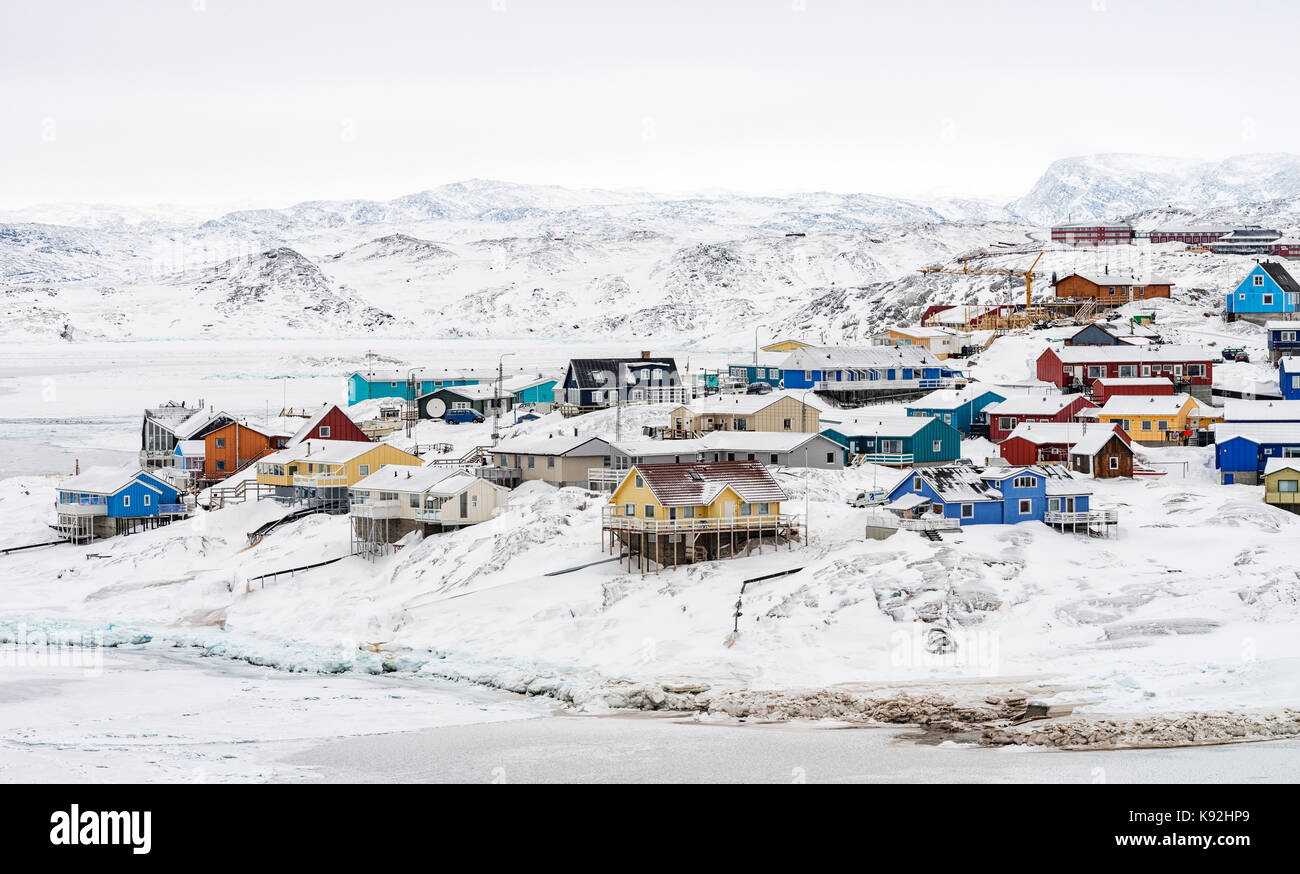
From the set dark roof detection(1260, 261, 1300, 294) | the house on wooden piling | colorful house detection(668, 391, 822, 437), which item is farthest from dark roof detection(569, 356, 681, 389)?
dark roof detection(1260, 261, 1300, 294)

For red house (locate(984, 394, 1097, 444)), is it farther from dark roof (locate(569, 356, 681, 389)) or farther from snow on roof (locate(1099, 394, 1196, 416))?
dark roof (locate(569, 356, 681, 389))

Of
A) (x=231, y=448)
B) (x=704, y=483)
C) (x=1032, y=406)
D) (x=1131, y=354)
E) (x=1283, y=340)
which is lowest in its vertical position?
(x=231, y=448)

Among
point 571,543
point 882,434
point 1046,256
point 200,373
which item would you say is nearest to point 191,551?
point 571,543

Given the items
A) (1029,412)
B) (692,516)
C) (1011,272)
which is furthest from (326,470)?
(1011,272)

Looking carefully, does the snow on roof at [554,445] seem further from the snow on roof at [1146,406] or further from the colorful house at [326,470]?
the snow on roof at [1146,406]

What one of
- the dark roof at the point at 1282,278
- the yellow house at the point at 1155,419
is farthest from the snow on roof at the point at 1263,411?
the dark roof at the point at 1282,278

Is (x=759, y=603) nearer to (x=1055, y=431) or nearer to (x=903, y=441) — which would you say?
(x=903, y=441)
